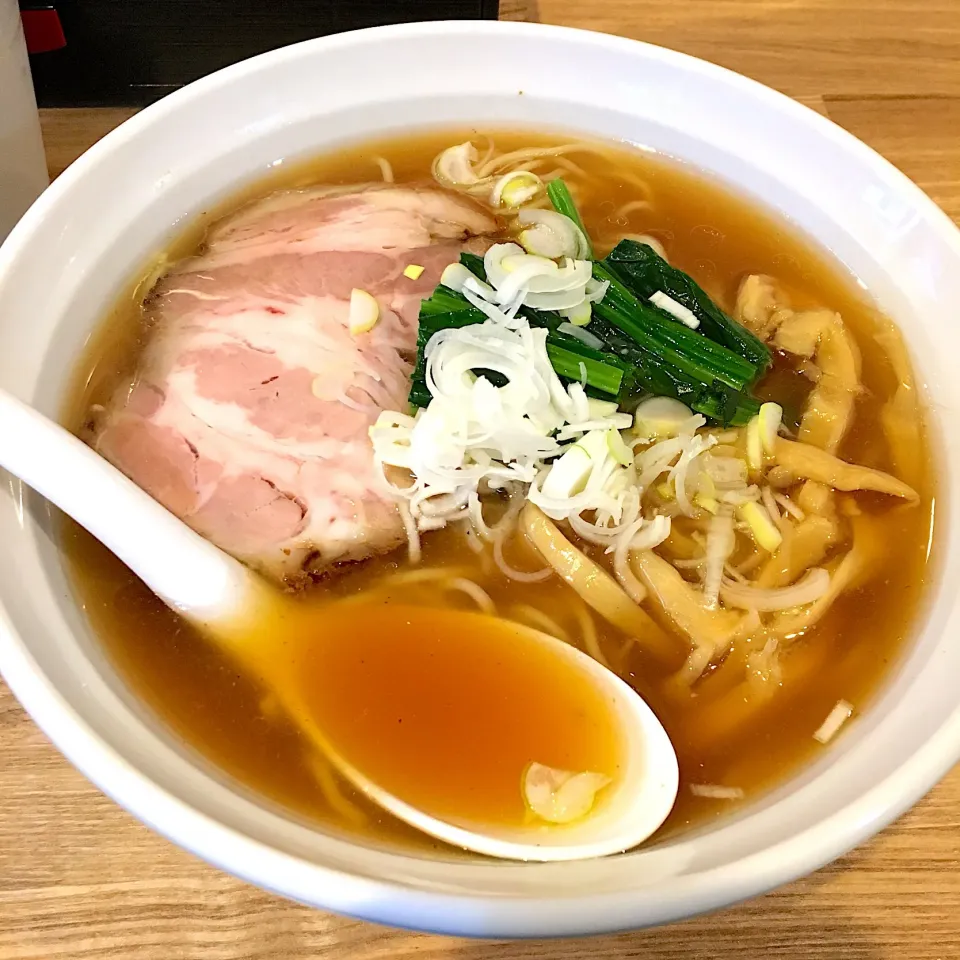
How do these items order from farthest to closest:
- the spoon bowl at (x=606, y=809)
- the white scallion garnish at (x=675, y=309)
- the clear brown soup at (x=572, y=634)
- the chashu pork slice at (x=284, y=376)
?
the white scallion garnish at (x=675, y=309) < the chashu pork slice at (x=284, y=376) < the clear brown soup at (x=572, y=634) < the spoon bowl at (x=606, y=809)

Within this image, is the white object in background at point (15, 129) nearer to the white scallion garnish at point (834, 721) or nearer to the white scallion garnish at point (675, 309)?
the white scallion garnish at point (675, 309)

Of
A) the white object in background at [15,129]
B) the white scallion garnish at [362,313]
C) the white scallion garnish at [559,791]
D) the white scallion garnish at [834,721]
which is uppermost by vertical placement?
the white object in background at [15,129]

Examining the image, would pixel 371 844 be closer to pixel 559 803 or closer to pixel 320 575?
pixel 559 803

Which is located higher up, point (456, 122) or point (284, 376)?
point (456, 122)

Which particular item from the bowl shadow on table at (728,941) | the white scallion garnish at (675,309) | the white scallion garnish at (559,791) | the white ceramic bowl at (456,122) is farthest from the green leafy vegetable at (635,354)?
the bowl shadow on table at (728,941)

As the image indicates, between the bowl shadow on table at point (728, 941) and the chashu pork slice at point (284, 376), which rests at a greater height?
the chashu pork slice at point (284, 376)

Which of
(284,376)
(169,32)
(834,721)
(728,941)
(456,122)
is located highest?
(169,32)

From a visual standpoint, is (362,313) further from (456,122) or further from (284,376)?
(456,122)

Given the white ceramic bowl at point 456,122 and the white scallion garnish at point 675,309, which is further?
the white scallion garnish at point 675,309

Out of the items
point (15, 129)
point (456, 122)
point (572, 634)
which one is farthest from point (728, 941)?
point (15, 129)
